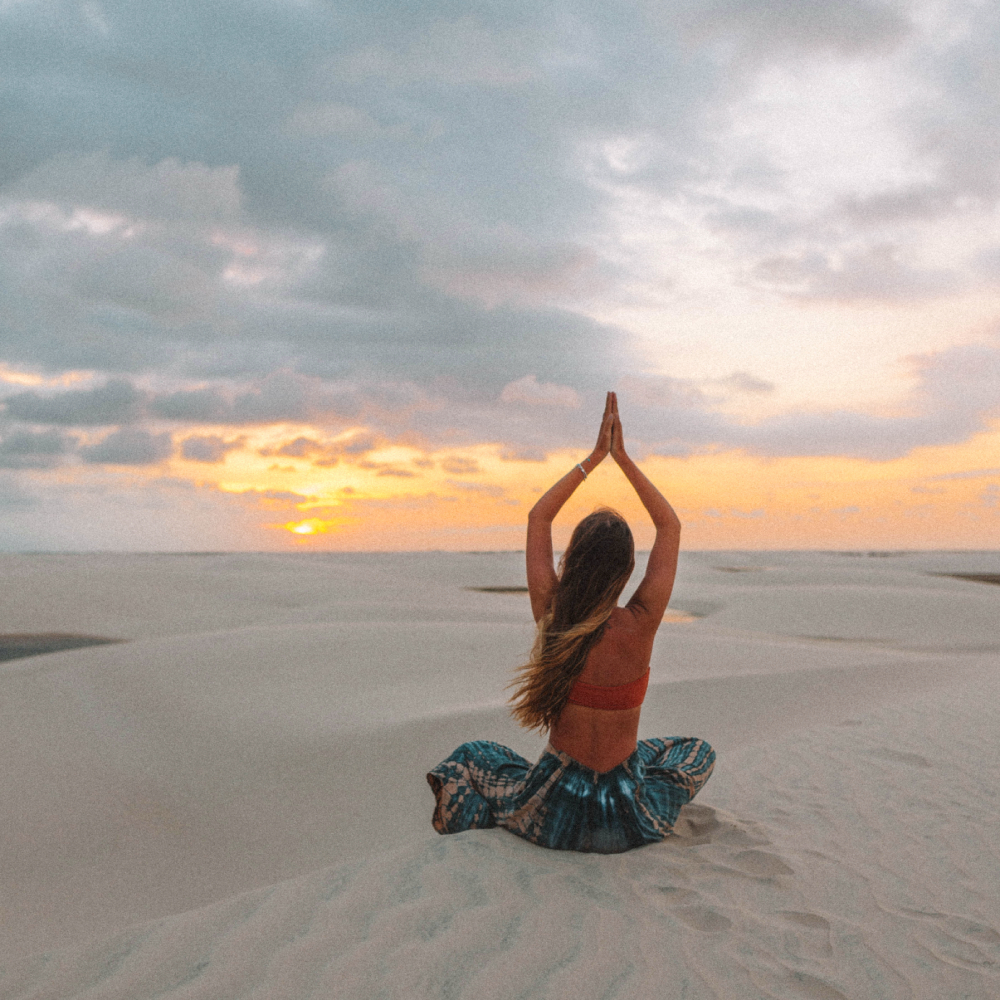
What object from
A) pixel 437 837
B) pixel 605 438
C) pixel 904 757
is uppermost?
pixel 605 438

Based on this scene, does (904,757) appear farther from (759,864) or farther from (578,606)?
(578,606)

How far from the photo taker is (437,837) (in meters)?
3.83

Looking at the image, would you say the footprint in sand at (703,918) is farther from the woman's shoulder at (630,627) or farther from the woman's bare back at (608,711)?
the woman's shoulder at (630,627)

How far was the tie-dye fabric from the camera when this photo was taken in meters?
3.63

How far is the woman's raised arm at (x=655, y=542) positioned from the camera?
11.1 ft

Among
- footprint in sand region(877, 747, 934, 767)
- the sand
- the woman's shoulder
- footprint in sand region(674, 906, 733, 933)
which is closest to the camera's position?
the sand

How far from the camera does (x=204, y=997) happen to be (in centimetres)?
266

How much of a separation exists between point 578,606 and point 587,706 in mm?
506

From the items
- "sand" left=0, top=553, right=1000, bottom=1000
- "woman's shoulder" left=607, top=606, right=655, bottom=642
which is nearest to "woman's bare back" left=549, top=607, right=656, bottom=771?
"woman's shoulder" left=607, top=606, right=655, bottom=642

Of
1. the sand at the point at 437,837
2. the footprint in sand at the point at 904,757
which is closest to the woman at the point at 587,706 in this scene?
the sand at the point at 437,837

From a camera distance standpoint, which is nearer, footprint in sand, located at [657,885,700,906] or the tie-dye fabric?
footprint in sand, located at [657,885,700,906]

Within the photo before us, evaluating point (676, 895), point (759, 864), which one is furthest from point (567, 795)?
point (759, 864)

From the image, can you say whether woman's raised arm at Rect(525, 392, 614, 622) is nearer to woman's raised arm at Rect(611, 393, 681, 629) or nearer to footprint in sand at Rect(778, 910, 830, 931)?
woman's raised arm at Rect(611, 393, 681, 629)

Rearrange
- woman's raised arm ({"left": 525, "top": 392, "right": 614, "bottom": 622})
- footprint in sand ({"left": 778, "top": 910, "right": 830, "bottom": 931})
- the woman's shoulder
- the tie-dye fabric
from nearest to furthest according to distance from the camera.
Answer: footprint in sand ({"left": 778, "top": 910, "right": 830, "bottom": 931}) < the woman's shoulder < woman's raised arm ({"left": 525, "top": 392, "right": 614, "bottom": 622}) < the tie-dye fabric
